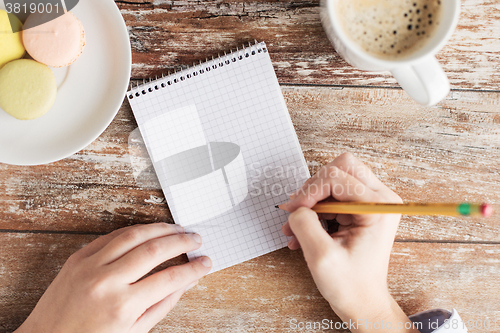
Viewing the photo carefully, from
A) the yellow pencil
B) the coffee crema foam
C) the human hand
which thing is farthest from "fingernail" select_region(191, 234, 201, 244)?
the coffee crema foam

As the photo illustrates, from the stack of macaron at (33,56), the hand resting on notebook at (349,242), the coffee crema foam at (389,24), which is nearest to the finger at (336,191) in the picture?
the hand resting on notebook at (349,242)

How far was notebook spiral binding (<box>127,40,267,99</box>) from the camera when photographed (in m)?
0.70

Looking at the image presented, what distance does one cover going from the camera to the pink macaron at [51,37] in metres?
0.62

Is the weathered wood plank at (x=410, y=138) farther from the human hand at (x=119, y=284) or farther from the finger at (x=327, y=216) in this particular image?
the human hand at (x=119, y=284)

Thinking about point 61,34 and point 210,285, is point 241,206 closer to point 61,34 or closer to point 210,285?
point 210,285

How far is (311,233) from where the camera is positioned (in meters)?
0.57

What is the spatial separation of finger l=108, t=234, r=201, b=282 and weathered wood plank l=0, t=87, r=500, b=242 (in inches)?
3.2

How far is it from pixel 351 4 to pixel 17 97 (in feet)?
2.00

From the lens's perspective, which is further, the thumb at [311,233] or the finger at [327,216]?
the finger at [327,216]

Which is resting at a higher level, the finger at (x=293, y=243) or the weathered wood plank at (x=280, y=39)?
the weathered wood plank at (x=280, y=39)

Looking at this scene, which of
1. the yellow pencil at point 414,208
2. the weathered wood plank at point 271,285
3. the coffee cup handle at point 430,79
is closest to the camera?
the yellow pencil at point 414,208

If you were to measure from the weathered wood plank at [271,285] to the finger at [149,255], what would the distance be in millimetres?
73

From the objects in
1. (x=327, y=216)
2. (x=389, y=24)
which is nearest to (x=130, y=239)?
(x=327, y=216)

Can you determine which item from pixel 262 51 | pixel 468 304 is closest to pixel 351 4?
pixel 262 51
